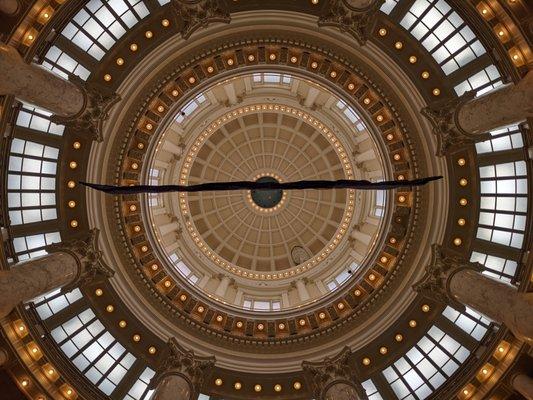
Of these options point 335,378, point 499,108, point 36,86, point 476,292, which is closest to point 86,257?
point 36,86

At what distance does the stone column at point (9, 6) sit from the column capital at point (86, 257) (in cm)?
1139

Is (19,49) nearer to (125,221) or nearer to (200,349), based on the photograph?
(125,221)

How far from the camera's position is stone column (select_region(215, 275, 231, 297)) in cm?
3309

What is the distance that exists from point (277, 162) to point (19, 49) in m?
24.4

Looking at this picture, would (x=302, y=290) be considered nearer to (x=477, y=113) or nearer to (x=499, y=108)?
(x=477, y=113)

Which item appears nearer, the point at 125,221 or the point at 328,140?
the point at 125,221

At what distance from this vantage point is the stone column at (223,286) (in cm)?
3309

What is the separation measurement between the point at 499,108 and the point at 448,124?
4.12 m

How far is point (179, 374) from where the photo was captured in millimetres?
23875

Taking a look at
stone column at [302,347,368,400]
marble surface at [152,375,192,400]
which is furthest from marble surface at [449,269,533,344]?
marble surface at [152,375,192,400]

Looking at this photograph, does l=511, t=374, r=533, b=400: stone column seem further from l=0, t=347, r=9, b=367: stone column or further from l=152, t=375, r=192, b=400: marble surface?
l=0, t=347, r=9, b=367: stone column

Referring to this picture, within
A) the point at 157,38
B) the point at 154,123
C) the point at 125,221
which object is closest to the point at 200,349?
the point at 125,221

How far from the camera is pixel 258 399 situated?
2591 centimetres

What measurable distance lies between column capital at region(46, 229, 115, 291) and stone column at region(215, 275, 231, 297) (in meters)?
10.2
